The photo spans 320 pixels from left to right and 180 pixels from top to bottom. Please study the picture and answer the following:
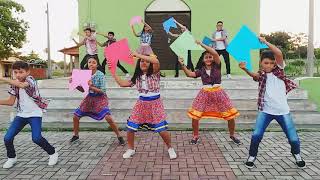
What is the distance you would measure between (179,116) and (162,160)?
2.69 meters

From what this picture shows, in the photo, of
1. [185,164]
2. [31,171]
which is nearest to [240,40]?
[185,164]

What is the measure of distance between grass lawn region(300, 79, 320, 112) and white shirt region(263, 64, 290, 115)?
163 inches

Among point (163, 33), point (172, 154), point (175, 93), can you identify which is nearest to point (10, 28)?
point (163, 33)

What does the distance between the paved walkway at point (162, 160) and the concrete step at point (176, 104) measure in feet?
4.24

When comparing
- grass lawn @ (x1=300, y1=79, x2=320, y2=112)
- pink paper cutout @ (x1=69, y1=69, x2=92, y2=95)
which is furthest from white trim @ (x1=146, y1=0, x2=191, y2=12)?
pink paper cutout @ (x1=69, y1=69, x2=92, y2=95)

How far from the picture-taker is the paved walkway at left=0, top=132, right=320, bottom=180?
17.2ft

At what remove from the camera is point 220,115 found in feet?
22.4

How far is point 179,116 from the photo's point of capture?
856 cm

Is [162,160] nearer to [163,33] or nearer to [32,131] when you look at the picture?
[32,131]

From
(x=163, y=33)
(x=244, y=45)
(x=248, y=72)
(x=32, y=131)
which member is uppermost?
(x=163, y=33)

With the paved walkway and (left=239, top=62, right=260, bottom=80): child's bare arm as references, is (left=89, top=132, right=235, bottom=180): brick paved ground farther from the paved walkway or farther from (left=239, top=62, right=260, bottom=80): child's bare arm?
(left=239, top=62, right=260, bottom=80): child's bare arm

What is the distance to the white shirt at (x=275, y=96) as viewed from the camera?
18.1ft

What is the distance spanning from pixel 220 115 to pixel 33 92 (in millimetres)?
3183

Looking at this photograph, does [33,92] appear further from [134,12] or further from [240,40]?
[134,12]
